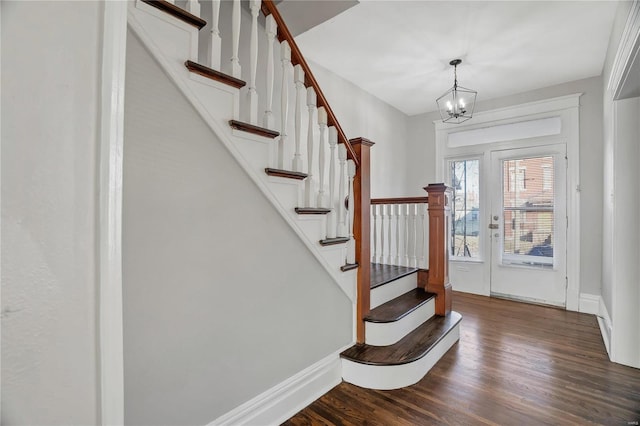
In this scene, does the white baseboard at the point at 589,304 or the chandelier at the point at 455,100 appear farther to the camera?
the white baseboard at the point at 589,304

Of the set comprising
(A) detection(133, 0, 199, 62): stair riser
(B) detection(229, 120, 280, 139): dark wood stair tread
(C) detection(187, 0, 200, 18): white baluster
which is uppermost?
(C) detection(187, 0, 200, 18): white baluster

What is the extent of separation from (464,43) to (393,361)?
2.90 meters

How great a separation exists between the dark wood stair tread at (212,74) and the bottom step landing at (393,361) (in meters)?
1.82

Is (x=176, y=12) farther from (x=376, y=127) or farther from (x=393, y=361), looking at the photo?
(x=376, y=127)

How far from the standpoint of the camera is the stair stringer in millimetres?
1148

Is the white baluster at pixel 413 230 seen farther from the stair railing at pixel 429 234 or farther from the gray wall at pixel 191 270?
the gray wall at pixel 191 270

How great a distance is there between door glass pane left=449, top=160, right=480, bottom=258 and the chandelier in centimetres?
72

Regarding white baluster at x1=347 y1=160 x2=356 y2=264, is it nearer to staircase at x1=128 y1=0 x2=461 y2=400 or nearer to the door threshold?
staircase at x1=128 y1=0 x2=461 y2=400

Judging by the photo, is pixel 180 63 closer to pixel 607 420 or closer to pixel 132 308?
pixel 132 308

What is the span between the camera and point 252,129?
1.48 metres

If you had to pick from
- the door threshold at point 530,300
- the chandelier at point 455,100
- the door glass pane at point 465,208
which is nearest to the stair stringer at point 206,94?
the chandelier at point 455,100

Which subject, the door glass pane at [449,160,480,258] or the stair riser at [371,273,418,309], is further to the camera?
the door glass pane at [449,160,480,258]

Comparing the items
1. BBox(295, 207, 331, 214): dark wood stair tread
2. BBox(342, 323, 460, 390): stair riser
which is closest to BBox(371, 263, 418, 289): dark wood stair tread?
BBox(342, 323, 460, 390): stair riser

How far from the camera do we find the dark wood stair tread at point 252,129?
1.41 m
